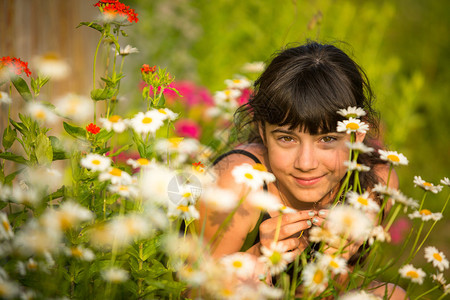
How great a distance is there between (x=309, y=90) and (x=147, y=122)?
0.63 m

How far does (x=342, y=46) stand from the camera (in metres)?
2.77

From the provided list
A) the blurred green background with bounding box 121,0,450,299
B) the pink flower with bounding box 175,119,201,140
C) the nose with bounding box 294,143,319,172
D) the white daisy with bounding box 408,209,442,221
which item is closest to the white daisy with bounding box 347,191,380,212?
the white daisy with bounding box 408,209,442,221

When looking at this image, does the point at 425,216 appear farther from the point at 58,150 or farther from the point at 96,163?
the point at 58,150

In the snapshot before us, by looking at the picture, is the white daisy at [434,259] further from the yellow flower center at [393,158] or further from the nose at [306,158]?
the nose at [306,158]

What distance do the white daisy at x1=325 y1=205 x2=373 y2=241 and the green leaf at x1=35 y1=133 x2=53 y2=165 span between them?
0.68 m

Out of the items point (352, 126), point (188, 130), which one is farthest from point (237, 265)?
point (188, 130)

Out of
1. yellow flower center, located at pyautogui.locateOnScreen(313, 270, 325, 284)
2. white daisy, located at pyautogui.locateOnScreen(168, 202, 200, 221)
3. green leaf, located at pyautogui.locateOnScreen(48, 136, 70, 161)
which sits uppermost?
green leaf, located at pyautogui.locateOnScreen(48, 136, 70, 161)

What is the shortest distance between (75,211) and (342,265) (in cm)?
59

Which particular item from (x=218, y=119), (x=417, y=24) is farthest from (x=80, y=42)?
(x=417, y=24)

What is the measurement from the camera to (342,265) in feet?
3.43

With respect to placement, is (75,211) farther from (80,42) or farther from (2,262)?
(80,42)

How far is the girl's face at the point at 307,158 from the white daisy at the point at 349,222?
397 millimetres

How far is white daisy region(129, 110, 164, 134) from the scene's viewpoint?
113 centimetres

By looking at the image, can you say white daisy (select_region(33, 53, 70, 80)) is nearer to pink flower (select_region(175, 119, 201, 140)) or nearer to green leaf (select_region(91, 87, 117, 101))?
green leaf (select_region(91, 87, 117, 101))
